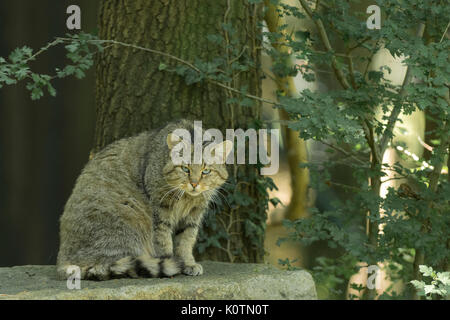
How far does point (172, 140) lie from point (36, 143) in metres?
3.85

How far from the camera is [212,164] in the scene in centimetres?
416

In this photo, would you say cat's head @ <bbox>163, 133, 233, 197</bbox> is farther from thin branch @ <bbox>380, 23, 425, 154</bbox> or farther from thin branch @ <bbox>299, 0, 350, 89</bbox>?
thin branch @ <bbox>380, 23, 425, 154</bbox>

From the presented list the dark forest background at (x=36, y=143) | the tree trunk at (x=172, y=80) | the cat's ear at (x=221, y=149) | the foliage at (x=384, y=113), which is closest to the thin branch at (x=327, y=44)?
the foliage at (x=384, y=113)

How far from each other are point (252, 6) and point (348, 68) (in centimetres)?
107

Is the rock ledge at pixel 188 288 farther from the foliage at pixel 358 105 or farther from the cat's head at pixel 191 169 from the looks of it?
the foliage at pixel 358 105

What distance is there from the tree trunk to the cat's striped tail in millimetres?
1159

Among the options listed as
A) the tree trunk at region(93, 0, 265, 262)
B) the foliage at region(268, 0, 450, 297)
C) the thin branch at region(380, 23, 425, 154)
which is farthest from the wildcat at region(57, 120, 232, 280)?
the thin branch at region(380, 23, 425, 154)

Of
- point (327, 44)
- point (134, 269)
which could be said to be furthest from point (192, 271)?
point (327, 44)

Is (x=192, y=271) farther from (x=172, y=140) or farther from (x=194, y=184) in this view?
(x=172, y=140)

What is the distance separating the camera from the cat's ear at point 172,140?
4094 millimetres

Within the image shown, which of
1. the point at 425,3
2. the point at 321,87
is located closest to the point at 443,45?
the point at 425,3

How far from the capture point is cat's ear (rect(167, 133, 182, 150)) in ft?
13.4

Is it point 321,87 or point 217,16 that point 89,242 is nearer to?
point 217,16

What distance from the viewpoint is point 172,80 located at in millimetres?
4953
